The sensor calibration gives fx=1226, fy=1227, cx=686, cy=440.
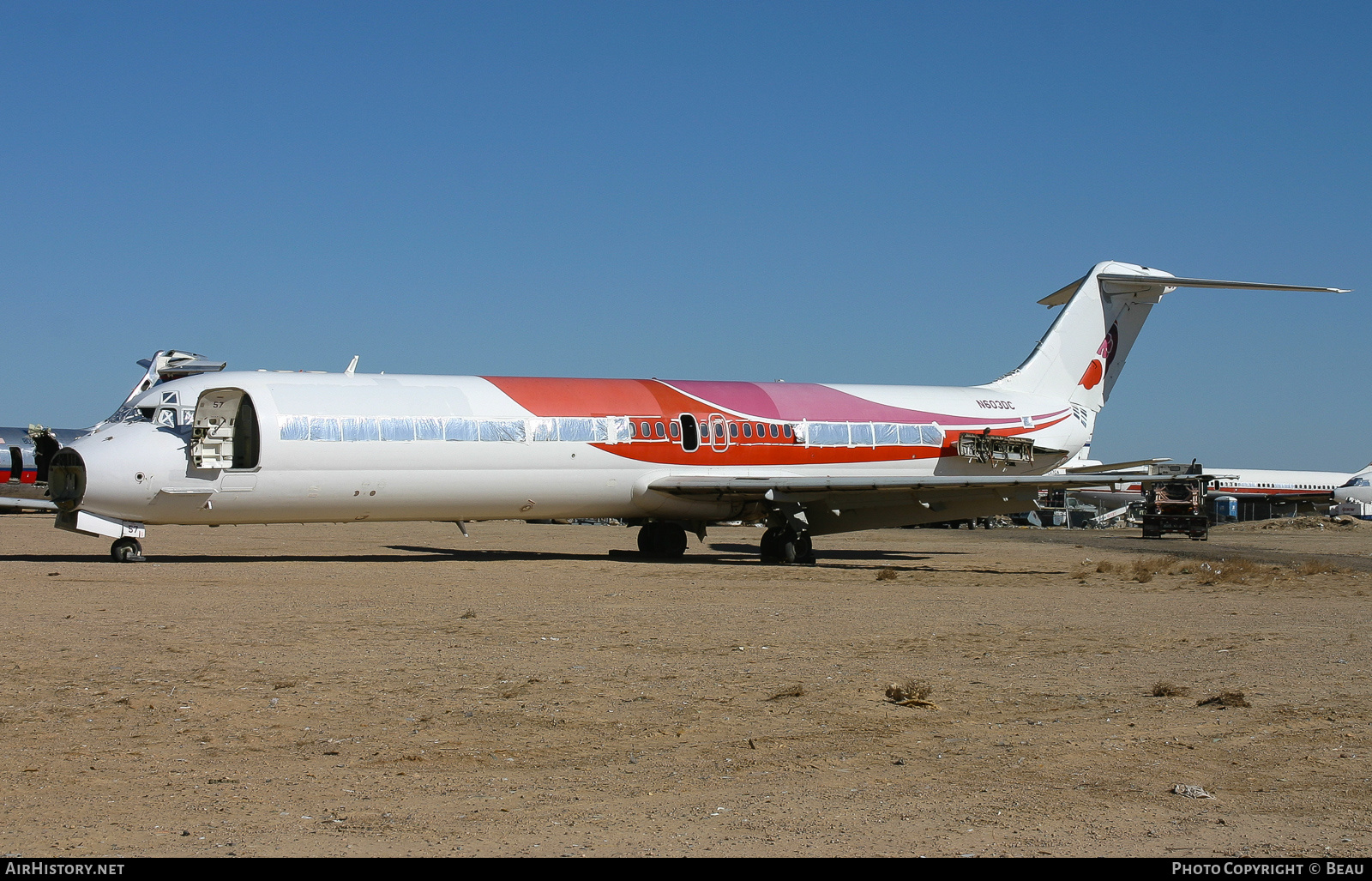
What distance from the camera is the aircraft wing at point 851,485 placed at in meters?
23.2

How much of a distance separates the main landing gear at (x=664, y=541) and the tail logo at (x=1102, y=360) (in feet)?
37.7

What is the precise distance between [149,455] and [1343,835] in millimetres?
18474

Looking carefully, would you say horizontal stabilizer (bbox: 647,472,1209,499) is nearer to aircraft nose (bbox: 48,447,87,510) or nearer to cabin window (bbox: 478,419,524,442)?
cabin window (bbox: 478,419,524,442)

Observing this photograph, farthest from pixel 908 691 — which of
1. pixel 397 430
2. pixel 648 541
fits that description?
pixel 648 541

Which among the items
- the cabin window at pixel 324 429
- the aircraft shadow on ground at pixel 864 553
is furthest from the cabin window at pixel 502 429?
the aircraft shadow on ground at pixel 864 553

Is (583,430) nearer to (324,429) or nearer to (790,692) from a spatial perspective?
(324,429)

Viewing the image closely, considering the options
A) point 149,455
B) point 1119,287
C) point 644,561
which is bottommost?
point 644,561

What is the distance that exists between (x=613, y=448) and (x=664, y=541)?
3562 mm

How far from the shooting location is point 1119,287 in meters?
30.8

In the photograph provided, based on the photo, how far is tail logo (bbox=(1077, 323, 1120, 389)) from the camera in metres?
30.8

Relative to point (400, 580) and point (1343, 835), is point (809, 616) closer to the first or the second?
point (400, 580)

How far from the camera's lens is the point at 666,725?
757cm

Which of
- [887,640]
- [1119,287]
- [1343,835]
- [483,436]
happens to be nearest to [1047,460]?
[1119,287]

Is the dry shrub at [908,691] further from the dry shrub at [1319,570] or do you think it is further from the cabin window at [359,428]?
the dry shrub at [1319,570]
